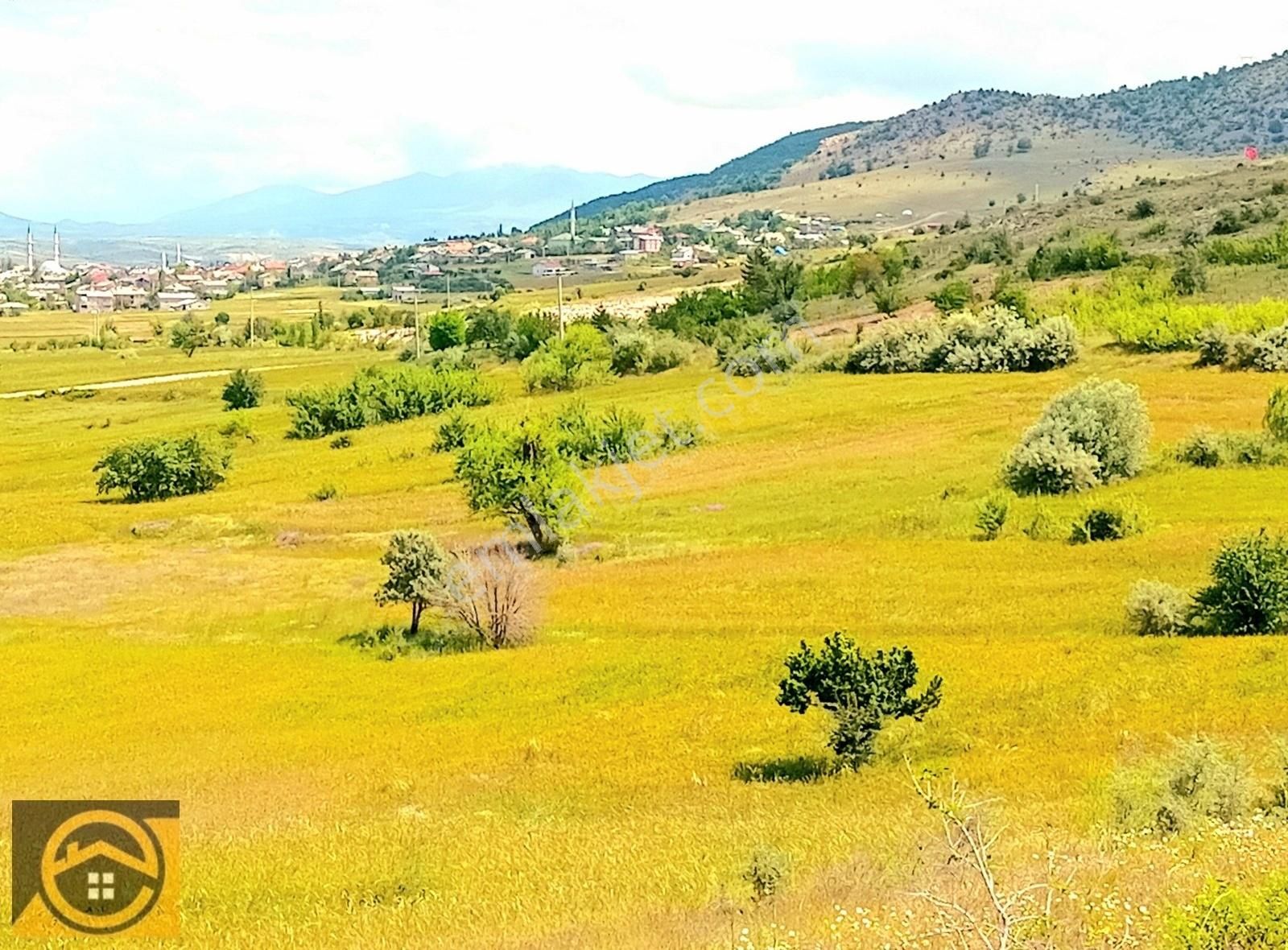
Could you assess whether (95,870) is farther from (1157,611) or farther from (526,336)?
(526,336)

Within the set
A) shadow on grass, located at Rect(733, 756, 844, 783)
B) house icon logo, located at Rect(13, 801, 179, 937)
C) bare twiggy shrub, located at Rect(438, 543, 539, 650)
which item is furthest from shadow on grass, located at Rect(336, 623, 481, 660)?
house icon logo, located at Rect(13, 801, 179, 937)

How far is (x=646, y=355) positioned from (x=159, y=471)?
41.7 metres

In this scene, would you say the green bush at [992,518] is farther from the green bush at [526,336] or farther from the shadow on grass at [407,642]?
the green bush at [526,336]

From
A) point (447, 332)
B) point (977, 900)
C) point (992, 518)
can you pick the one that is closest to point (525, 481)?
point (992, 518)

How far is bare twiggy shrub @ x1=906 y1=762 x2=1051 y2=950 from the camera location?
819 cm

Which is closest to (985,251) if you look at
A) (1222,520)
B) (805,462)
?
(805,462)

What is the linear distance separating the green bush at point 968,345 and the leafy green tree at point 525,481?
39859 mm

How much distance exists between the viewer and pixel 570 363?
323ft

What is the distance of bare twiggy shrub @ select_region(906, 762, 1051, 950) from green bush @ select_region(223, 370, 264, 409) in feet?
320

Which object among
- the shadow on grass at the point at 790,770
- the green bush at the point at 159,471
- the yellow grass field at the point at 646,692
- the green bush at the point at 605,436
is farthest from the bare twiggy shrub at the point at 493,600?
the green bush at the point at 159,471

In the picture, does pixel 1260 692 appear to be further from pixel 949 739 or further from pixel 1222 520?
pixel 1222 520

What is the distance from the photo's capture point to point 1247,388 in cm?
6612

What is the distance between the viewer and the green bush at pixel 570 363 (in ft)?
319

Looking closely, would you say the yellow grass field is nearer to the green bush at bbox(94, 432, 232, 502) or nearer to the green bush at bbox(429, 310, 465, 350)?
the green bush at bbox(94, 432, 232, 502)
